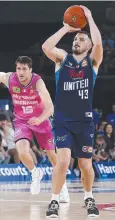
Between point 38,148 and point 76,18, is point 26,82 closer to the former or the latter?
point 76,18

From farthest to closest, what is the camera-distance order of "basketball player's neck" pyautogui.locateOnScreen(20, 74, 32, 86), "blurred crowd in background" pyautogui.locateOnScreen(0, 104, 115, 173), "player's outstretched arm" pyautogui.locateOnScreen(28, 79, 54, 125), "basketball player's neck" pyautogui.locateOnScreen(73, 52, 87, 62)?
"blurred crowd in background" pyautogui.locateOnScreen(0, 104, 115, 173), "basketball player's neck" pyautogui.locateOnScreen(20, 74, 32, 86), "player's outstretched arm" pyautogui.locateOnScreen(28, 79, 54, 125), "basketball player's neck" pyautogui.locateOnScreen(73, 52, 87, 62)

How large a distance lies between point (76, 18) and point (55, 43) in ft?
1.18

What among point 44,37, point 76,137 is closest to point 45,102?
point 76,137

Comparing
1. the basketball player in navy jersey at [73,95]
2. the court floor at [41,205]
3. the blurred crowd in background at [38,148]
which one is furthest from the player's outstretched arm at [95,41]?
the blurred crowd in background at [38,148]

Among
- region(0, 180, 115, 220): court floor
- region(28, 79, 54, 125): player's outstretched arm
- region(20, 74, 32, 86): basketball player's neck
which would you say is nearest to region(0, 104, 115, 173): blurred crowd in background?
region(0, 180, 115, 220): court floor

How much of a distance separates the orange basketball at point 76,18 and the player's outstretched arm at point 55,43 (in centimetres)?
6

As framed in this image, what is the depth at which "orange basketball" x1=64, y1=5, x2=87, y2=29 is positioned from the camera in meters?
7.03

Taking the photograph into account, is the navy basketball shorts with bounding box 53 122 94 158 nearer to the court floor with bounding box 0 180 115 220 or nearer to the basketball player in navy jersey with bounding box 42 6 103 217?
the basketball player in navy jersey with bounding box 42 6 103 217

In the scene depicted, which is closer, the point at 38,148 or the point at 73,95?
the point at 73,95

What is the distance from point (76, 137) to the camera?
7.19 m

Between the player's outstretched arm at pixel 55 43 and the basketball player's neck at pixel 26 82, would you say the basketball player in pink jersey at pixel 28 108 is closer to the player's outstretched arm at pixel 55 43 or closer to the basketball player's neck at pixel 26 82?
the basketball player's neck at pixel 26 82

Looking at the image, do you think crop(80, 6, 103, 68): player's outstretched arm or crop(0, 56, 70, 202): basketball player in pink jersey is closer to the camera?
crop(80, 6, 103, 68): player's outstretched arm

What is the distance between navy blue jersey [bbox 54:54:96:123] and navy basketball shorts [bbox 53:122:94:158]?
79 mm

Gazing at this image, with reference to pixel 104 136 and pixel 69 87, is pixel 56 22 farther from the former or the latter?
pixel 69 87
